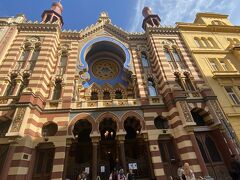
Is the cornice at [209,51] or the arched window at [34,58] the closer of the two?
the arched window at [34,58]

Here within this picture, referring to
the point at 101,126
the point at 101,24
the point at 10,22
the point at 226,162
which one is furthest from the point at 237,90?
the point at 10,22

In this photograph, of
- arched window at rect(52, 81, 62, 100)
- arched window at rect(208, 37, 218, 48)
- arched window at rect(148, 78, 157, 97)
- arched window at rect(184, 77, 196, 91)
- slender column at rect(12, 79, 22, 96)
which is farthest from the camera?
arched window at rect(208, 37, 218, 48)

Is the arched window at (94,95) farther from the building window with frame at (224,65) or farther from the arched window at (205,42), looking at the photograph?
the arched window at (205,42)

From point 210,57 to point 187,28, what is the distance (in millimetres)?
5646

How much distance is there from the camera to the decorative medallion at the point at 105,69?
20.3 m

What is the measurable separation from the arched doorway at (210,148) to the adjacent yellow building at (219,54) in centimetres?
216

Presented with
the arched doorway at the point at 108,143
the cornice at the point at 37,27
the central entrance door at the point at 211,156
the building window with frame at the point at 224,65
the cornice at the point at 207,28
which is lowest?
the central entrance door at the point at 211,156

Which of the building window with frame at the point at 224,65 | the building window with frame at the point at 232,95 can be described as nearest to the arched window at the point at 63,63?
the building window with frame at the point at 232,95

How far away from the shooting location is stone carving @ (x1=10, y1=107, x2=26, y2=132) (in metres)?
11.6

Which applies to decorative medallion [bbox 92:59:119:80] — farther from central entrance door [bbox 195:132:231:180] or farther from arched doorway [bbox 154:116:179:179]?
central entrance door [bbox 195:132:231:180]

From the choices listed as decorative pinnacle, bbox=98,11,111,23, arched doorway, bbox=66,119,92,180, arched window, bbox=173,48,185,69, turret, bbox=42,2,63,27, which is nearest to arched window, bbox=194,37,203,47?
arched window, bbox=173,48,185,69

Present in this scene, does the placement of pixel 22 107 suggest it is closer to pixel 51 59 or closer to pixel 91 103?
pixel 91 103

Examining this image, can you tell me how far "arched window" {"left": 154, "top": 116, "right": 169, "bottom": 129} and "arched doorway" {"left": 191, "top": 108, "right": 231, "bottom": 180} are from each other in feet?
8.46

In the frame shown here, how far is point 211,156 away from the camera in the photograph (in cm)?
1365
